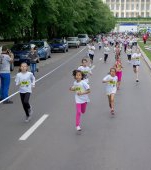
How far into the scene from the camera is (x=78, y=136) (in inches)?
386

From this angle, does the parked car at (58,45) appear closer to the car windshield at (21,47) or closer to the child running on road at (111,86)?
the car windshield at (21,47)

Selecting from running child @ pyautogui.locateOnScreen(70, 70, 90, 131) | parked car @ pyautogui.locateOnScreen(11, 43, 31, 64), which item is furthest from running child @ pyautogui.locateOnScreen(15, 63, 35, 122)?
parked car @ pyautogui.locateOnScreen(11, 43, 31, 64)

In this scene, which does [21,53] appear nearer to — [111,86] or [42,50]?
[42,50]

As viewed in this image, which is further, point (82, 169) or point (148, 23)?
point (148, 23)

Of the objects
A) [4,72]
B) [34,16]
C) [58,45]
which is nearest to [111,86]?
[4,72]

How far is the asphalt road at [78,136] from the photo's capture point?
7.82m

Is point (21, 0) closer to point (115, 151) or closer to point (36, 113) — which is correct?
point (36, 113)

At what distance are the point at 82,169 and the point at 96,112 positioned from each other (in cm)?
554

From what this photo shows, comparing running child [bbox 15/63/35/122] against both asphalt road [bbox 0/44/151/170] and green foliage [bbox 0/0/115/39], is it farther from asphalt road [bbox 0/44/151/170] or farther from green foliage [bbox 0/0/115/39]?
green foliage [bbox 0/0/115/39]

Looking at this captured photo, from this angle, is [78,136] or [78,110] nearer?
[78,136]

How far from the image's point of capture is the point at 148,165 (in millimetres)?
7664

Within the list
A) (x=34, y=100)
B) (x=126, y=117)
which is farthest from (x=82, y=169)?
(x=34, y=100)

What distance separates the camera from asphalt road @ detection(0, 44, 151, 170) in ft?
25.6

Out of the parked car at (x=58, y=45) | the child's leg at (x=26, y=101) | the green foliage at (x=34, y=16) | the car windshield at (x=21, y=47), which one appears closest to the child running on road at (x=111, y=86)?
the child's leg at (x=26, y=101)
